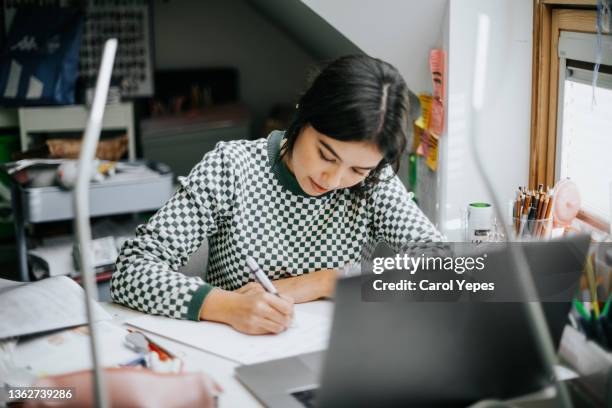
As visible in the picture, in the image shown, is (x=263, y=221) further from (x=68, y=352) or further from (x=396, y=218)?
(x=68, y=352)

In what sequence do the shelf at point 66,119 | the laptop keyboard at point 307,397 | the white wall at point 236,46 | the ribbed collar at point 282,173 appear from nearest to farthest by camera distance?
the laptop keyboard at point 307,397 < the ribbed collar at point 282,173 < the shelf at point 66,119 < the white wall at point 236,46

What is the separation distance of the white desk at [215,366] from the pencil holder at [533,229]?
57cm

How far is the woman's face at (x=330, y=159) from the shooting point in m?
1.34

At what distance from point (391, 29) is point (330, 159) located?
97 centimetres

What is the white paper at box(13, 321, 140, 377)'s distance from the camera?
1.06 metres

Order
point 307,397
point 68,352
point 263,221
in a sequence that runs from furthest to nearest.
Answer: point 263,221 < point 68,352 < point 307,397

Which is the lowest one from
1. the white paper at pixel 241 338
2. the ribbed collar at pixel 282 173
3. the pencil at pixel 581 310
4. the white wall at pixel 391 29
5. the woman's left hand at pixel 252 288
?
the white paper at pixel 241 338

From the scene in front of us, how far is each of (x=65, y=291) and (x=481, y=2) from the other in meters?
1.38

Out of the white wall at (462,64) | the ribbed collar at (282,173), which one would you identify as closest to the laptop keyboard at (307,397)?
the ribbed collar at (282,173)

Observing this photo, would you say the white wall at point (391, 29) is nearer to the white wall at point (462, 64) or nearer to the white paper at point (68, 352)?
the white wall at point (462, 64)

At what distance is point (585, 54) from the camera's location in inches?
67.2

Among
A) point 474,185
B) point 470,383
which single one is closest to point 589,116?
point 474,185

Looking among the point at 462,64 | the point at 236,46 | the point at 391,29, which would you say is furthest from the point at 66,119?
the point at 462,64

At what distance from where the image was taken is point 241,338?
122cm
